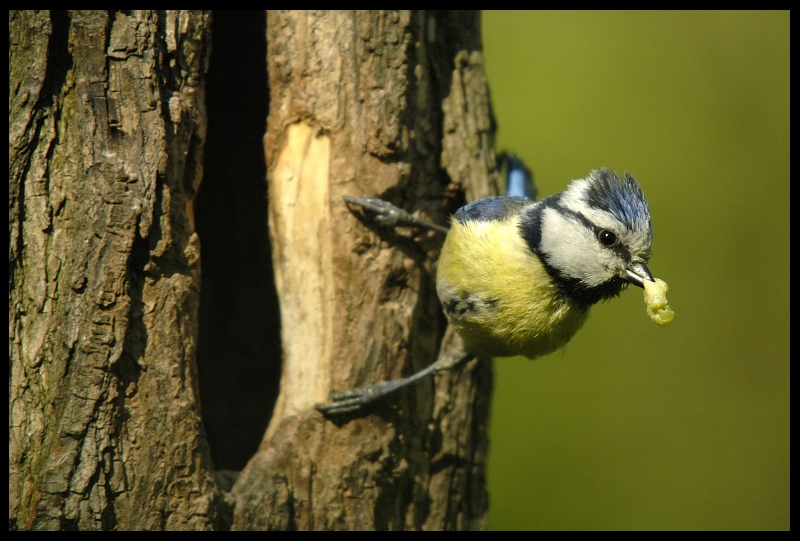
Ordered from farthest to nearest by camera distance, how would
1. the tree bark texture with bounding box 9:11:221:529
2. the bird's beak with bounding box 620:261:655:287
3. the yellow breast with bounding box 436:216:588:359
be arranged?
the yellow breast with bounding box 436:216:588:359
the bird's beak with bounding box 620:261:655:287
the tree bark texture with bounding box 9:11:221:529

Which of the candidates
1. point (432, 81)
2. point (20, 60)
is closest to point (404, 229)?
point (432, 81)

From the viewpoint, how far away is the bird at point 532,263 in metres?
2.19

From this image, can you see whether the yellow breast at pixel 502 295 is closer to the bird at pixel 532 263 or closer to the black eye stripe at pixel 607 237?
the bird at pixel 532 263

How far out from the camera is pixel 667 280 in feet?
11.8

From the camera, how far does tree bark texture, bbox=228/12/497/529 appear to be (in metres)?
2.38

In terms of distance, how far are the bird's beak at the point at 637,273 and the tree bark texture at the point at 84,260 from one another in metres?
1.35

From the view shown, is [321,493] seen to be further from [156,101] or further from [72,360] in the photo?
[156,101]

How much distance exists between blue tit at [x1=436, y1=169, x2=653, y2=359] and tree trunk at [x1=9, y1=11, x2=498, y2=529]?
0.61 feet

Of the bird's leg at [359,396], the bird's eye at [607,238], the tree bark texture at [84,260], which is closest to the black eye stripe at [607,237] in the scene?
the bird's eye at [607,238]

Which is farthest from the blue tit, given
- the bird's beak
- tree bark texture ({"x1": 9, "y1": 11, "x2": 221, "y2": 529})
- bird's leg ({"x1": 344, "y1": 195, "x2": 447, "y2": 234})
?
tree bark texture ({"x1": 9, "y1": 11, "x2": 221, "y2": 529})

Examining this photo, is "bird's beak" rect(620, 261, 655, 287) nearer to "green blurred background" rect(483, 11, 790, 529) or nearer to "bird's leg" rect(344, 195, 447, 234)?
"bird's leg" rect(344, 195, 447, 234)

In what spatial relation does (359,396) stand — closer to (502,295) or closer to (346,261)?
(346,261)

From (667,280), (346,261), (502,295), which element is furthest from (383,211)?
(667,280)

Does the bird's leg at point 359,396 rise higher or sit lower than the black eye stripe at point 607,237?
lower
